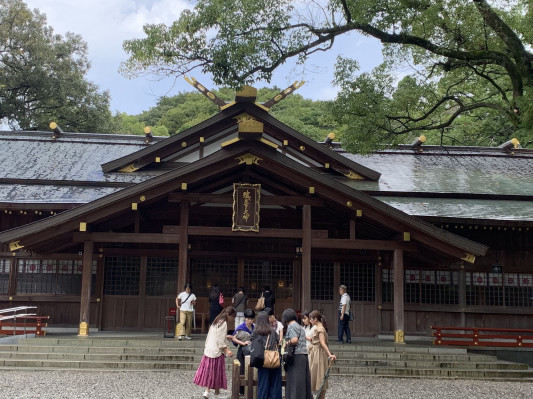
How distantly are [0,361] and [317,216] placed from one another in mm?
9500

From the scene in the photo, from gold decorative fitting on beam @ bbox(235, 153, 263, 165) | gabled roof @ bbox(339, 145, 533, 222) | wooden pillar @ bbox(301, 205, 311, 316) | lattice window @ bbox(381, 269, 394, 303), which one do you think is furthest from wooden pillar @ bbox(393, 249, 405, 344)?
gold decorative fitting on beam @ bbox(235, 153, 263, 165)

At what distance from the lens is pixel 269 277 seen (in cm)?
1819

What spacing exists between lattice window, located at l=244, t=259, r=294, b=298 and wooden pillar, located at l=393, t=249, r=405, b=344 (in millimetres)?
3884

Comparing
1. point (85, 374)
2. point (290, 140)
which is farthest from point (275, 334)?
point (290, 140)

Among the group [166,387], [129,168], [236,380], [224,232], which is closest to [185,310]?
[224,232]

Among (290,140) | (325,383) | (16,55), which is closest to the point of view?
(325,383)

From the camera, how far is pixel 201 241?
59.0ft

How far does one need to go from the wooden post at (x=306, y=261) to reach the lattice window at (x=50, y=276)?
266 inches

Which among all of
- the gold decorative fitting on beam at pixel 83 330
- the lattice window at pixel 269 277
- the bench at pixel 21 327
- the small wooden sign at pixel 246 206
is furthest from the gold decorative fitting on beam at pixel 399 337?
the bench at pixel 21 327

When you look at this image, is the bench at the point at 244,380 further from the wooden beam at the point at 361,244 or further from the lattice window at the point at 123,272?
the lattice window at the point at 123,272

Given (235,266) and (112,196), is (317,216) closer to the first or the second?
(235,266)

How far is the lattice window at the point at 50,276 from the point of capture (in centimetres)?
1781

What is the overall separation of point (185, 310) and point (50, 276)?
5759mm

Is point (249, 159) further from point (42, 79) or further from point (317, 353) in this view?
point (42, 79)
